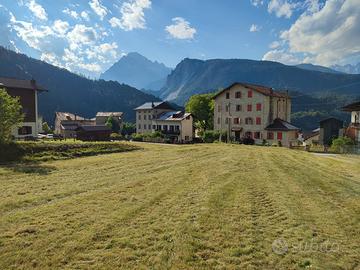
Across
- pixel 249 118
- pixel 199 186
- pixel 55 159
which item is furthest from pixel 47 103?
pixel 199 186

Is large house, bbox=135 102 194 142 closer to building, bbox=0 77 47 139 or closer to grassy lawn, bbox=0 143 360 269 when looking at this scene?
building, bbox=0 77 47 139

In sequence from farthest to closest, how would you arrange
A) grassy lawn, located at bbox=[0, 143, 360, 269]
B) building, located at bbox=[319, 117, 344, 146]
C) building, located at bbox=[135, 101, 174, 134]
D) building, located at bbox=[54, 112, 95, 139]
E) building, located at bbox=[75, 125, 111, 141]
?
building, located at bbox=[54, 112, 95, 139], building, located at bbox=[135, 101, 174, 134], building, located at bbox=[319, 117, 344, 146], building, located at bbox=[75, 125, 111, 141], grassy lawn, located at bbox=[0, 143, 360, 269]

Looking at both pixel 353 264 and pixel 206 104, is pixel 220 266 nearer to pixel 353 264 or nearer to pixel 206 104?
pixel 353 264

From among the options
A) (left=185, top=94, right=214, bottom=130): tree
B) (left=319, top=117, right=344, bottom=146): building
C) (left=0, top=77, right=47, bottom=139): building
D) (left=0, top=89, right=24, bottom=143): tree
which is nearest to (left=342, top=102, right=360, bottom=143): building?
(left=319, top=117, right=344, bottom=146): building

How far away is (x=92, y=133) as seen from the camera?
172 feet

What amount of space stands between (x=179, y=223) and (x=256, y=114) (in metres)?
50.7

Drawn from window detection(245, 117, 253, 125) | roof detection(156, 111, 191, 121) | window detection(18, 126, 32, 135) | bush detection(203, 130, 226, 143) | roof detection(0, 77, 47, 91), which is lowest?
bush detection(203, 130, 226, 143)

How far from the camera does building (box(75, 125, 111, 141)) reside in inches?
2025

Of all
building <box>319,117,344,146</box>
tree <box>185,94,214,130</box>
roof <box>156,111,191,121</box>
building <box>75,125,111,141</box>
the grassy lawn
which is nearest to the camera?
the grassy lawn

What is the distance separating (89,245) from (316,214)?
8314mm

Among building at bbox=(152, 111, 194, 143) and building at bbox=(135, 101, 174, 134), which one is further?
building at bbox=(135, 101, 174, 134)

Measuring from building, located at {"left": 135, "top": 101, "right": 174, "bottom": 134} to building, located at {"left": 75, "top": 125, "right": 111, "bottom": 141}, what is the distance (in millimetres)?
27774

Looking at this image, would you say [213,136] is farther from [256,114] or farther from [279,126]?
[279,126]

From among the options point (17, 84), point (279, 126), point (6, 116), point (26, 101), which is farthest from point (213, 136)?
point (6, 116)
